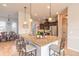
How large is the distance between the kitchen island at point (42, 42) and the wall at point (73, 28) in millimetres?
446

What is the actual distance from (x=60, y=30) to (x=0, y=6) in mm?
1715

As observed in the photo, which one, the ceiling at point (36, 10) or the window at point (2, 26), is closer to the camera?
the ceiling at point (36, 10)

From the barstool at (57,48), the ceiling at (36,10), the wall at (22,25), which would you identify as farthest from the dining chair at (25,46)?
the ceiling at (36,10)

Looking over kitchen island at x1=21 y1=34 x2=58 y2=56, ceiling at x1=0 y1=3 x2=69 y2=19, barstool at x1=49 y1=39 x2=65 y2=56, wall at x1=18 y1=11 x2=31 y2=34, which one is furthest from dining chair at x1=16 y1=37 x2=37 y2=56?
ceiling at x1=0 y1=3 x2=69 y2=19

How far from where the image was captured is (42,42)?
304cm

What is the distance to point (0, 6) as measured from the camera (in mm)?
2773

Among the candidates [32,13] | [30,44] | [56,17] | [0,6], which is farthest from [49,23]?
[0,6]

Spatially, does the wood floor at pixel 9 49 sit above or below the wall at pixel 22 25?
below

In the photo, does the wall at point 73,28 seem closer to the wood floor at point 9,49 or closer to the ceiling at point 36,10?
the wood floor at point 9,49

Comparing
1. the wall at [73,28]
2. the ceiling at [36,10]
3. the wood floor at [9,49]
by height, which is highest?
the ceiling at [36,10]

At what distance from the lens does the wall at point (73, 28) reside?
9.73 ft

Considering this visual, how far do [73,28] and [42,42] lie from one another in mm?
947

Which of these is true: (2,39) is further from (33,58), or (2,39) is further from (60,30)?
(60,30)

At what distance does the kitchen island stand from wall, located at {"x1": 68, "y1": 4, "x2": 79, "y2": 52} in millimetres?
446
